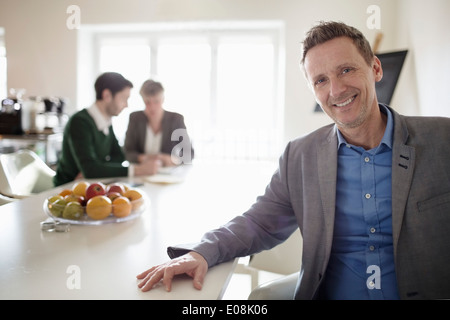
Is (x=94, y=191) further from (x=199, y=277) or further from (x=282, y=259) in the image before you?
(x=282, y=259)

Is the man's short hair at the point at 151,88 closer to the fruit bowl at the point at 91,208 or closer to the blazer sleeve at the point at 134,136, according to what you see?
the blazer sleeve at the point at 134,136

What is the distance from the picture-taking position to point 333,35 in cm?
113

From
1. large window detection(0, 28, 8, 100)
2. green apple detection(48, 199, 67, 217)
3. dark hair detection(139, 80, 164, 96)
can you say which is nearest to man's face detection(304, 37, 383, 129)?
green apple detection(48, 199, 67, 217)

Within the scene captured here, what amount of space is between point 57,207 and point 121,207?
0.20 meters

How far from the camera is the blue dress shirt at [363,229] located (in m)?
1.04

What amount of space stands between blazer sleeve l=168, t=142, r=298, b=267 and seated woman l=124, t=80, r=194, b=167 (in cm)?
184

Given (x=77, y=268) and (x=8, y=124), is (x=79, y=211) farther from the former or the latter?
(x=8, y=124)

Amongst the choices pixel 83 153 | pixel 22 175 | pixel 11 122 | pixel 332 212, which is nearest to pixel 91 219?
pixel 332 212

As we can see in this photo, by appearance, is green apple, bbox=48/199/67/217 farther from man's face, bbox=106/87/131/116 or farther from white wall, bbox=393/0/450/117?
white wall, bbox=393/0/450/117

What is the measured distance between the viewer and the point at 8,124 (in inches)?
155

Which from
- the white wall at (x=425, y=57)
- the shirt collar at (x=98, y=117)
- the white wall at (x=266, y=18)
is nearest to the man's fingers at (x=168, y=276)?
the white wall at (x=266, y=18)

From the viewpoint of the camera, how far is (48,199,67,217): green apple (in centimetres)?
119

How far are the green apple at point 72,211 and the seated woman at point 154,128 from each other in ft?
5.80

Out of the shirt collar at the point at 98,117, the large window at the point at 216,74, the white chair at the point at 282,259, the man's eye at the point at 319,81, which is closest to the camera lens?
the man's eye at the point at 319,81
